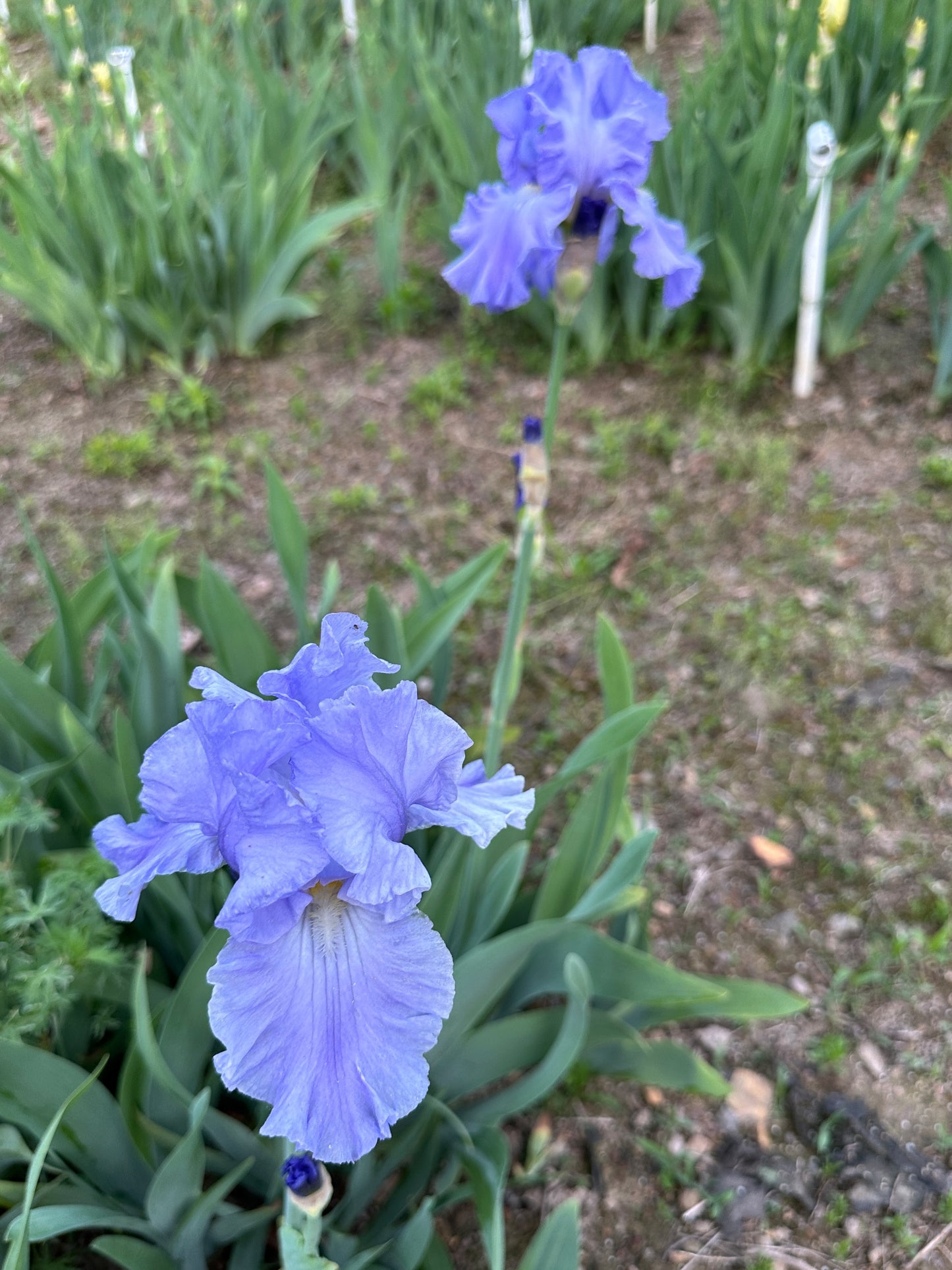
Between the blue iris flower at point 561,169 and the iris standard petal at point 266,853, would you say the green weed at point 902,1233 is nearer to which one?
the iris standard petal at point 266,853

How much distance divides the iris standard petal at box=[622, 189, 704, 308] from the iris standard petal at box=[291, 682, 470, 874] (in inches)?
36.2

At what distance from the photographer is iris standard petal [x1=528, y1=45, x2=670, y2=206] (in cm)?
124

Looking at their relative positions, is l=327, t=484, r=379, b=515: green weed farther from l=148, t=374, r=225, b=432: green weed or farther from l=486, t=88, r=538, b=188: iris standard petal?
l=486, t=88, r=538, b=188: iris standard petal

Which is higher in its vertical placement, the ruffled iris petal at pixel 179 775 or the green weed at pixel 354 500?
the ruffled iris petal at pixel 179 775

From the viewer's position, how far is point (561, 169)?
49.3 inches

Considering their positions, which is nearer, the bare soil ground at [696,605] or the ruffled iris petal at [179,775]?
the ruffled iris petal at [179,775]

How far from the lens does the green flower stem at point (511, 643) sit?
4.07ft

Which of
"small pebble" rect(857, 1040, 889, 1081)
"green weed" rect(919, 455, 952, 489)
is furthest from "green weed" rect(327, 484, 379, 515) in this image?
"small pebble" rect(857, 1040, 889, 1081)

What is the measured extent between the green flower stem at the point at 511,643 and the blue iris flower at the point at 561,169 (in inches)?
14.2

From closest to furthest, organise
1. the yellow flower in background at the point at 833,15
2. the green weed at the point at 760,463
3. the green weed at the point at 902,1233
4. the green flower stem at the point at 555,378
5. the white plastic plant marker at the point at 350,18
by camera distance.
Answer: the green flower stem at the point at 555,378, the green weed at the point at 902,1233, the yellow flower in background at the point at 833,15, the green weed at the point at 760,463, the white plastic plant marker at the point at 350,18

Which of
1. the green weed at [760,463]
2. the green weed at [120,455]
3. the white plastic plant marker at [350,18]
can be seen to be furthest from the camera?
the white plastic plant marker at [350,18]

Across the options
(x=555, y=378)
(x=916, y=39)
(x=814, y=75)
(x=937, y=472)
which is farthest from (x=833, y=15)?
(x=555, y=378)

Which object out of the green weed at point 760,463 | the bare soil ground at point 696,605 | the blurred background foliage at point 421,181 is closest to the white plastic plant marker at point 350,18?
the blurred background foliage at point 421,181

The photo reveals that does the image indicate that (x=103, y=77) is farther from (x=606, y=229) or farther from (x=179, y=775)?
(x=179, y=775)
